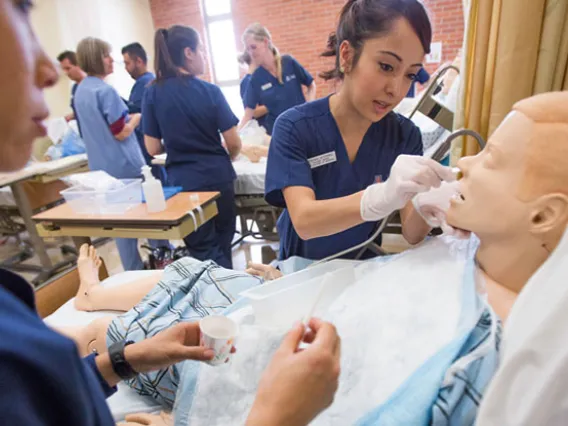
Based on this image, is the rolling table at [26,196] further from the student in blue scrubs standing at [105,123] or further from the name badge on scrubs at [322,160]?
the name badge on scrubs at [322,160]

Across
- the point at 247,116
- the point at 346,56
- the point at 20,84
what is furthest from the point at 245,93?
the point at 20,84

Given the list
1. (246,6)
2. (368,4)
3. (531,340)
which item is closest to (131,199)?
(368,4)

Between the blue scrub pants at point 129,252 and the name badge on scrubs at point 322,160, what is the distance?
181 centimetres

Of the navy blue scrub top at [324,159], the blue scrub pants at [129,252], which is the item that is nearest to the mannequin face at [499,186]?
the navy blue scrub top at [324,159]

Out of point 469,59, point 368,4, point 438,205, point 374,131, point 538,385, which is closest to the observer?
point 538,385

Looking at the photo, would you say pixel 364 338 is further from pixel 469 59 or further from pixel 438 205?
pixel 469 59

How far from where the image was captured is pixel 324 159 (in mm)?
1215

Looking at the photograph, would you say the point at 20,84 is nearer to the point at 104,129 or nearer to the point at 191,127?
the point at 191,127

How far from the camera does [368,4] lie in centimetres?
103

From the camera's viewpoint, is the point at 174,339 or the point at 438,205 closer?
the point at 174,339

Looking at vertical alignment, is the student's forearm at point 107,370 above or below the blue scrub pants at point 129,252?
above

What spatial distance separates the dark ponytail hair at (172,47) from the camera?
2.07 metres

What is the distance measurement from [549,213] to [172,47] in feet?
6.50

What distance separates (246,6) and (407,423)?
626 centimetres
